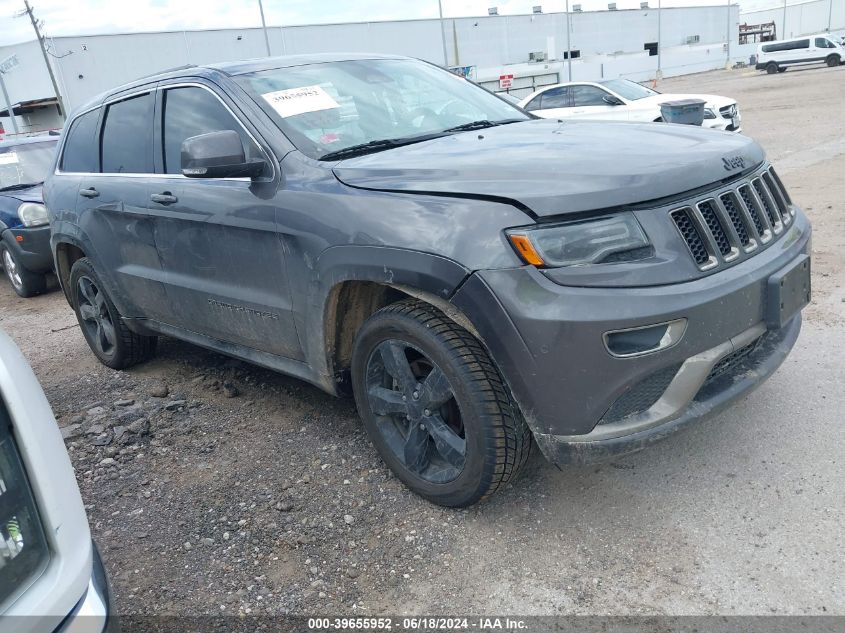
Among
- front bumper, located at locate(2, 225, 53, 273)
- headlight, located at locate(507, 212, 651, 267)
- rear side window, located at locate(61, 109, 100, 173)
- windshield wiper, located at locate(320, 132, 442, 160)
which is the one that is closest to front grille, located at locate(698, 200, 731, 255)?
headlight, located at locate(507, 212, 651, 267)

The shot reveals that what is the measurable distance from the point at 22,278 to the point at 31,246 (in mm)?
494

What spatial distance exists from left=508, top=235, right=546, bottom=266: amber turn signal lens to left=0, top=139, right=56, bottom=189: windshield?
8.02m

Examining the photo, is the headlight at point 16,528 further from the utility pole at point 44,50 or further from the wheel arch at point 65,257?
the utility pole at point 44,50

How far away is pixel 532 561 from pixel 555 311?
3.12 feet

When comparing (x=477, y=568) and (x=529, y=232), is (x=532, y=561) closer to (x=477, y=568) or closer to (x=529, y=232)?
(x=477, y=568)

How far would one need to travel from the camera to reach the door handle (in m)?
3.66

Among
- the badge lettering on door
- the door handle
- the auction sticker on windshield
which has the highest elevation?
the auction sticker on windshield

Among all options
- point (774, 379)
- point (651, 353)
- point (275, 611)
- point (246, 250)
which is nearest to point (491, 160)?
point (651, 353)

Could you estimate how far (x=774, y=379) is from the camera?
372 centimetres

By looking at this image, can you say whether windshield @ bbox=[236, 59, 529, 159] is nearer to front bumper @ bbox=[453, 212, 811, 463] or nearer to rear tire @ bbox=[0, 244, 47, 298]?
front bumper @ bbox=[453, 212, 811, 463]

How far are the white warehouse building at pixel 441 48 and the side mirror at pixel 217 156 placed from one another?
32.3m

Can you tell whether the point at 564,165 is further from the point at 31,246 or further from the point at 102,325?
the point at 31,246

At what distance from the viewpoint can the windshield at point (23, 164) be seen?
8.65 m

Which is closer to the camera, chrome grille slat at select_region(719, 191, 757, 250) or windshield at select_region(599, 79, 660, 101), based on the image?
chrome grille slat at select_region(719, 191, 757, 250)
